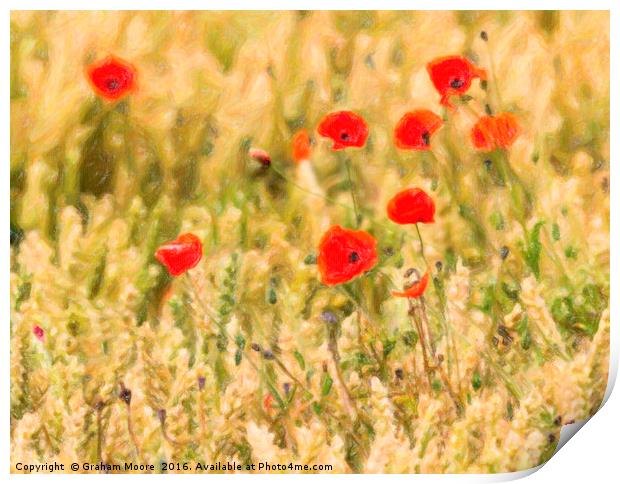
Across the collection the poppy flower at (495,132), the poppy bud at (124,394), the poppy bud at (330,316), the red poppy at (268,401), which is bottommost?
the red poppy at (268,401)

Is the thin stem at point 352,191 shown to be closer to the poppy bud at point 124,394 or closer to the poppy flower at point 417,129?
the poppy flower at point 417,129

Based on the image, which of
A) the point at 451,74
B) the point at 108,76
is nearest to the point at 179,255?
the point at 108,76

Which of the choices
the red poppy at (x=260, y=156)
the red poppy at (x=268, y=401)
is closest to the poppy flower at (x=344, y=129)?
the red poppy at (x=260, y=156)

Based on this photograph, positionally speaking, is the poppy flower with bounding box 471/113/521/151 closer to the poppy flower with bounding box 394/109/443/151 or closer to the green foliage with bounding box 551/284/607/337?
the poppy flower with bounding box 394/109/443/151

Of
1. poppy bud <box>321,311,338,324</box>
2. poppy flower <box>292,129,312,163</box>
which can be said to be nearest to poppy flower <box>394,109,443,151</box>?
poppy flower <box>292,129,312,163</box>

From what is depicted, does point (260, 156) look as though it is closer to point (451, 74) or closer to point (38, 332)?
point (451, 74)

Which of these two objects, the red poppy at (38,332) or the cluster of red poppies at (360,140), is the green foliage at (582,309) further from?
the red poppy at (38,332)

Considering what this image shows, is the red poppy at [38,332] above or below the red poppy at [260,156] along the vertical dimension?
below
